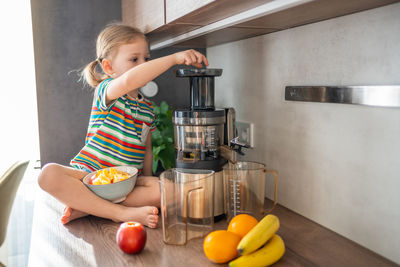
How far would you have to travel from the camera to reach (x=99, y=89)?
1127 mm

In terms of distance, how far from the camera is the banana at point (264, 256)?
644 mm

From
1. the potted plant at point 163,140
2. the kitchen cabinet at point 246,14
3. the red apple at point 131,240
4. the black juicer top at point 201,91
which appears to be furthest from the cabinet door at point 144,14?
the red apple at point 131,240

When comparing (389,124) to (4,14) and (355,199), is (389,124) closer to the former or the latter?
(355,199)

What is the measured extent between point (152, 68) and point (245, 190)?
18.3 inches

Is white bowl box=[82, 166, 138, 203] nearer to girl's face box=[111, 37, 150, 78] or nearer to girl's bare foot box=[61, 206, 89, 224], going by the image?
girl's bare foot box=[61, 206, 89, 224]

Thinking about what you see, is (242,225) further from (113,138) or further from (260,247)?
(113,138)

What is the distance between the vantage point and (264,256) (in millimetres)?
662

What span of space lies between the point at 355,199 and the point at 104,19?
1.22 m

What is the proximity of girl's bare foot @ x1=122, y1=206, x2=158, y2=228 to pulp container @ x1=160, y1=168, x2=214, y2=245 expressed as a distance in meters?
0.08

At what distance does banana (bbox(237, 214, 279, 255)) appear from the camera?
65cm

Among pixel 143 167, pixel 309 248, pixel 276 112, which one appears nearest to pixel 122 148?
pixel 143 167

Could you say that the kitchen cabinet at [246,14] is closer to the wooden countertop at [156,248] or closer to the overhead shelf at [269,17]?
the overhead shelf at [269,17]

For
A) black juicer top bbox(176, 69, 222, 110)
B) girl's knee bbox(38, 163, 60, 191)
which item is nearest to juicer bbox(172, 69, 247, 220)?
black juicer top bbox(176, 69, 222, 110)

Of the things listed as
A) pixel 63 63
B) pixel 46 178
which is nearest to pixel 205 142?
pixel 46 178
